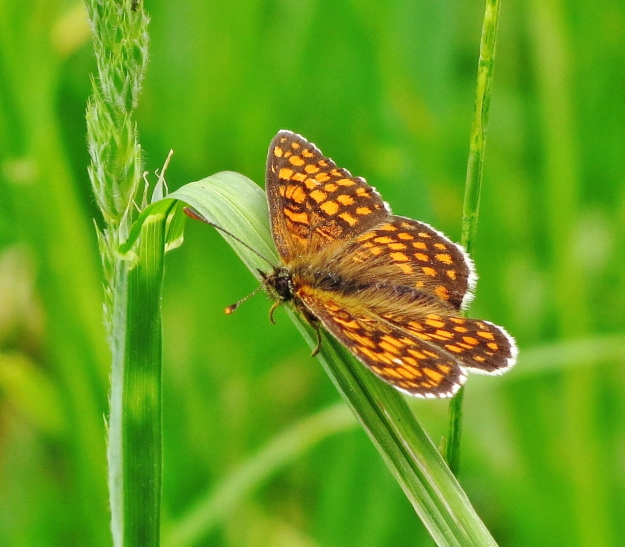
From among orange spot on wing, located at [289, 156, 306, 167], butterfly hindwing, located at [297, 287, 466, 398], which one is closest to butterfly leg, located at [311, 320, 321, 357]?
butterfly hindwing, located at [297, 287, 466, 398]

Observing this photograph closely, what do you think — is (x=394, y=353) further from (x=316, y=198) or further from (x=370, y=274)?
(x=316, y=198)

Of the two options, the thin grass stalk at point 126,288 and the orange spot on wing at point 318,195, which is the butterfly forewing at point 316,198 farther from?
the thin grass stalk at point 126,288

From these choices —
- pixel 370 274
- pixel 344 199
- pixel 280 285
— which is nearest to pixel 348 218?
pixel 344 199

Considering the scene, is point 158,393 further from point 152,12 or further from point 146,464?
point 152,12

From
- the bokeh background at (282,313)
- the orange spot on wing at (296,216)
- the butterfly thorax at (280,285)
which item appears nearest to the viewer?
the butterfly thorax at (280,285)

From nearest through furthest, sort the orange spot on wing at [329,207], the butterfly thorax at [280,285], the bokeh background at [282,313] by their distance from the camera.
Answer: the butterfly thorax at [280,285], the orange spot on wing at [329,207], the bokeh background at [282,313]

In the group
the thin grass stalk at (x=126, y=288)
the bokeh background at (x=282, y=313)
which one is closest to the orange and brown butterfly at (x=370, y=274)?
the thin grass stalk at (x=126, y=288)

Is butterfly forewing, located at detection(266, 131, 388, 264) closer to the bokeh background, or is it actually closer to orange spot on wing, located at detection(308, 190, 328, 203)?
orange spot on wing, located at detection(308, 190, 328, 203)

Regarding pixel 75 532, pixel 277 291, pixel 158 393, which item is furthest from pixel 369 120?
pixel 158 393
